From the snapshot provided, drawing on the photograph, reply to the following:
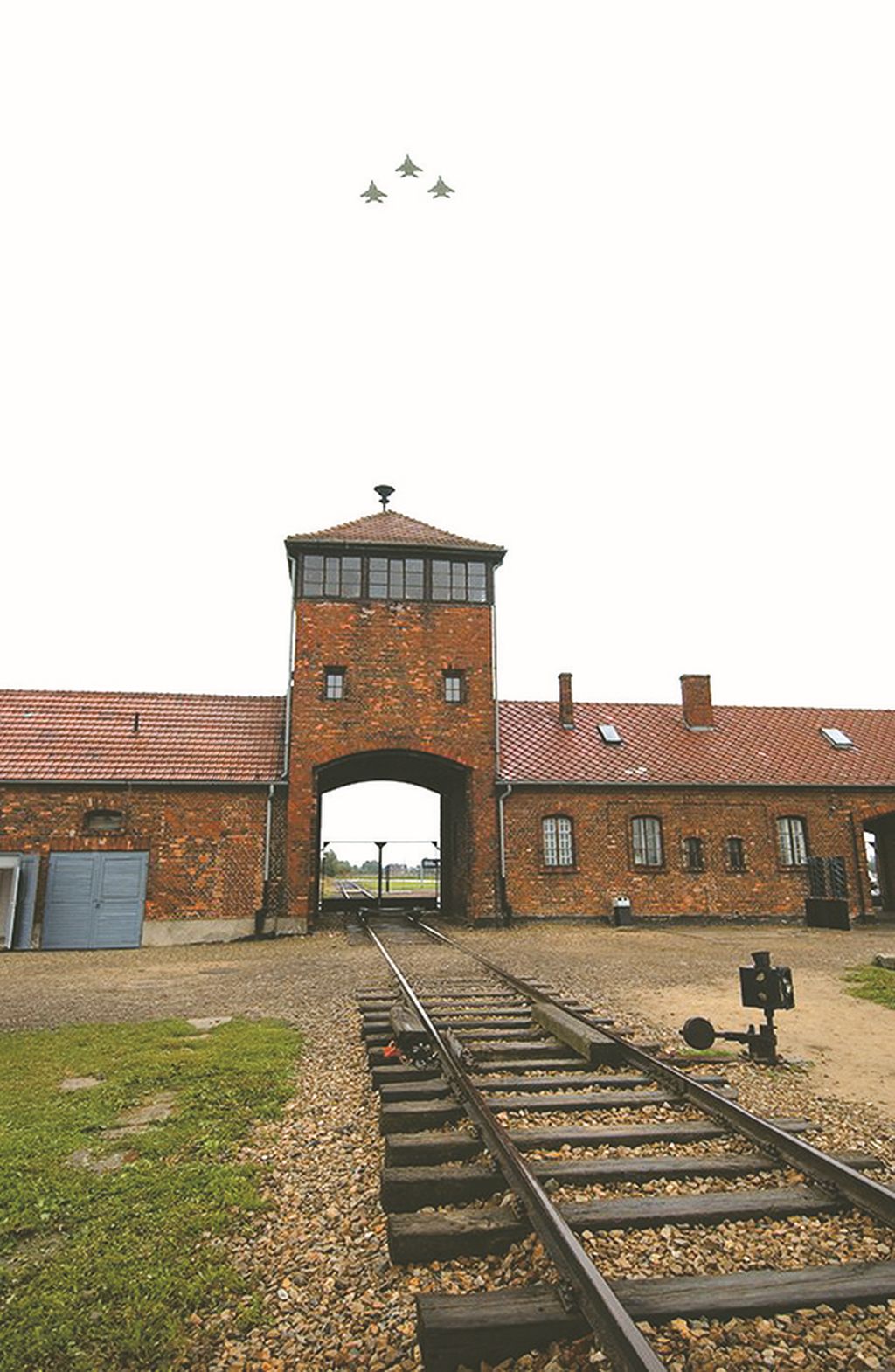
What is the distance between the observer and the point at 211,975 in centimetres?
1324

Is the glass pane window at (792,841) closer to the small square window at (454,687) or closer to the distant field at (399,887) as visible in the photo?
the small square window at (454,687)

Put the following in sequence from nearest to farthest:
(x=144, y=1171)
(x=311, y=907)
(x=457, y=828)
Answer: (x=144, y=1171) < (x=311, y=907) < (x=457, y=828)

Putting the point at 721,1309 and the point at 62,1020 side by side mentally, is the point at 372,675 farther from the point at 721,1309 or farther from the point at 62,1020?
the point at 721,1309

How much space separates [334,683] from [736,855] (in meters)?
12.3

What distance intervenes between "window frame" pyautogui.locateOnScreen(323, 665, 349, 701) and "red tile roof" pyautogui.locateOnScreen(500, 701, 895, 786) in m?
4.96

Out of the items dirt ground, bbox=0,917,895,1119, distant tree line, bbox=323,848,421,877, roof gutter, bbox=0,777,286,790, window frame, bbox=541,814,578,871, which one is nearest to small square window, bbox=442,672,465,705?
window frame, bbox=541,814,578,871

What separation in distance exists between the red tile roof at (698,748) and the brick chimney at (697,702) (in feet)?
1.03

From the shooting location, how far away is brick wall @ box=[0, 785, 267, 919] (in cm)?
1961

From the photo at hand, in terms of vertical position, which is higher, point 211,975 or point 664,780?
point 664,780

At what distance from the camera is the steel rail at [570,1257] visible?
247 cm

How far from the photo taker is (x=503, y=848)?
21891 mm

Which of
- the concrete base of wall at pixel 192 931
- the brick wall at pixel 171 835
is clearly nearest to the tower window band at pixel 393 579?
the brick wall at pixel 171 835

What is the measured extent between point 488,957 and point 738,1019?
6.06m

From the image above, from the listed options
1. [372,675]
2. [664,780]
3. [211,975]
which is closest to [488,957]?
[211,975]
